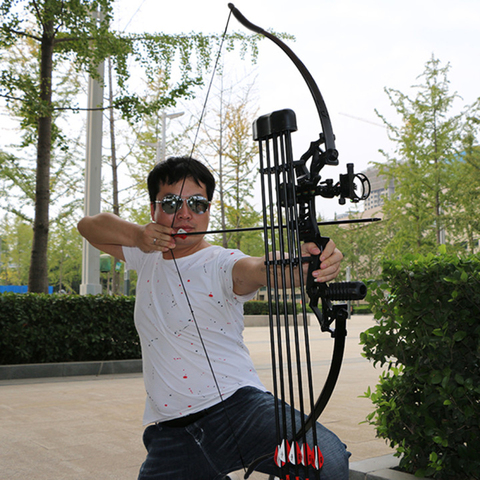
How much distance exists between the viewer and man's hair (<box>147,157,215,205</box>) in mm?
2447

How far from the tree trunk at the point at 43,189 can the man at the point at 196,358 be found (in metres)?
8.20

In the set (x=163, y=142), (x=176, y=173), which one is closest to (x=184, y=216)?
(x=176, y=173)

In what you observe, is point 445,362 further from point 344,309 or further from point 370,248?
point 370,248

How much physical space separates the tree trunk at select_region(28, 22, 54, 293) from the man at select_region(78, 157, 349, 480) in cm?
820

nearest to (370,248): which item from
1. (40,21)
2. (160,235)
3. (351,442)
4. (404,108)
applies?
(404,108)

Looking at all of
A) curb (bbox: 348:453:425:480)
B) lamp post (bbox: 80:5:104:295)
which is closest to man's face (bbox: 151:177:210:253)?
curb (bbox: 348:453:425:480)

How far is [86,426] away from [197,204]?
12.7ft

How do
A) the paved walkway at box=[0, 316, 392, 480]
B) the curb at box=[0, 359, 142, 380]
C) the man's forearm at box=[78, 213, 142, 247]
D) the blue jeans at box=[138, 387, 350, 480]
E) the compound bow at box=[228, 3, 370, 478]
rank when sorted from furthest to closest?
the curb at box=[0, 359, 142, 380]
the paved walkway at box=[0, 316, 392, 480]
the man's forearm at box=[78, 213, 142, 247]
the blue jeans at box=[138, 387, 350, 480]
the compound bow at box=[228, 3, 370, 478]

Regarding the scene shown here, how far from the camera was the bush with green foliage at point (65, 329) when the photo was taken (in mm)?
8664

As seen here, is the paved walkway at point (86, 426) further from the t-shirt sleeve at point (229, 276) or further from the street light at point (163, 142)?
the street light at point (163, 142)

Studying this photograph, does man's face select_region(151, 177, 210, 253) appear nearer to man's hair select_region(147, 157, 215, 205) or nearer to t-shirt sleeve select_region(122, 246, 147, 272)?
man's hair select_region(147, 157, 215, 205)

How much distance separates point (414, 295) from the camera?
3.49 m

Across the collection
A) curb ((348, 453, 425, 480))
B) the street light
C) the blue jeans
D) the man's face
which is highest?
the street light

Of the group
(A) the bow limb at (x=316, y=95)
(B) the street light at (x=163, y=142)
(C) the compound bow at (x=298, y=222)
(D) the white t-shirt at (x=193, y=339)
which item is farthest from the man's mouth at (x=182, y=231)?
(B) the street light at (x=163, y=142)
